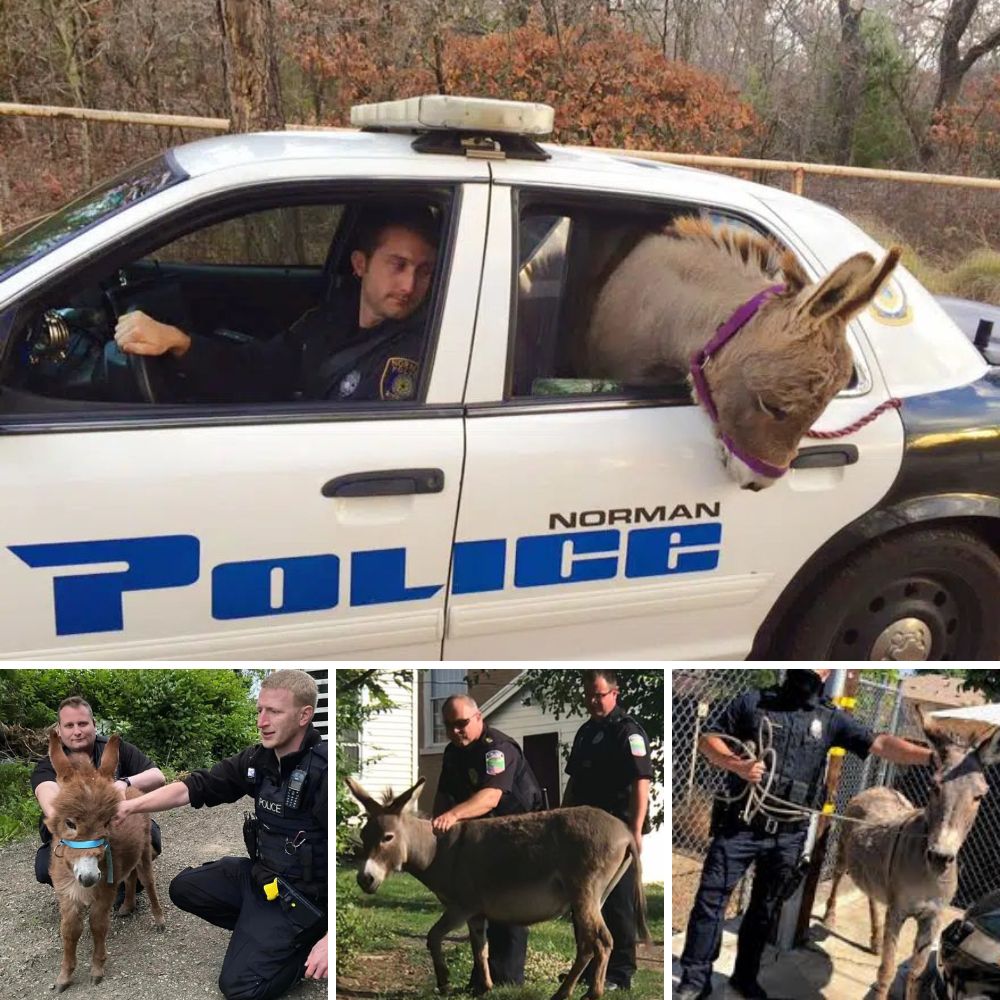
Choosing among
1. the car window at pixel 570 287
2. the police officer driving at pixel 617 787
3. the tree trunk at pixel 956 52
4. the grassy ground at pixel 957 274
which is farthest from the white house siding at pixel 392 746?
the tree trunk at pixel 956 52

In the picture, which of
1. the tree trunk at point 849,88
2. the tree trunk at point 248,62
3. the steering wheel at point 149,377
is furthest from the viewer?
the tree trunk at point 849,88

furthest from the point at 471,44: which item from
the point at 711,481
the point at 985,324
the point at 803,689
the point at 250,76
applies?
the point at 803,689

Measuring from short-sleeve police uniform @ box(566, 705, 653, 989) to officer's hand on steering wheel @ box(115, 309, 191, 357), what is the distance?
1490 millimetres

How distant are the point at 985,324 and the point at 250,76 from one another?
388 centimetres

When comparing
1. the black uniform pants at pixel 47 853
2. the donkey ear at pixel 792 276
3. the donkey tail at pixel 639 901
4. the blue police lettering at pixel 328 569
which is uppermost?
the donkey ear at pixel 792 276

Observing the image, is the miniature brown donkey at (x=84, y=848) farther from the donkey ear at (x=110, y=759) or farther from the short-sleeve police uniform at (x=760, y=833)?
the short-sleeve police uniform at (x=760, y=833)

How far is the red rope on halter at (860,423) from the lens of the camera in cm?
315

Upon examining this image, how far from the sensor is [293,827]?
8.05ft

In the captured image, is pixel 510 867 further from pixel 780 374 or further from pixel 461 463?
pixel 780 374

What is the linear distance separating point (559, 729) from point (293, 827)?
2.09 ft

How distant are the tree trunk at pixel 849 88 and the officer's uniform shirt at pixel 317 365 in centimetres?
1524

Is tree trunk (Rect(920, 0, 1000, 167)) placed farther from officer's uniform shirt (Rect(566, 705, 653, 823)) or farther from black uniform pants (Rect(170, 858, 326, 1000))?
black uniform pants (Rect(170, 858, 326, 1000))

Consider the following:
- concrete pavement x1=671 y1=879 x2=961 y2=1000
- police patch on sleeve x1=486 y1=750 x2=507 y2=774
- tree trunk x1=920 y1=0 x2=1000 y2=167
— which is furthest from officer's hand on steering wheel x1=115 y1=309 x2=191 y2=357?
tree trunk x1=920 y1=0 x2=1000 y2=167

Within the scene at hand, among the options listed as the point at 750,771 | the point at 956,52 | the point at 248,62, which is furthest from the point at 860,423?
the point at 956,52
